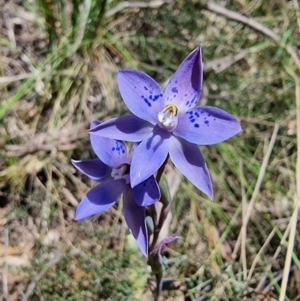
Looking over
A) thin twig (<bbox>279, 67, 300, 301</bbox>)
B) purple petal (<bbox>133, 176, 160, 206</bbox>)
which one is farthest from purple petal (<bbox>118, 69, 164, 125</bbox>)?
thin twig (<bbox>279, 67, 300, 301</bbox>)

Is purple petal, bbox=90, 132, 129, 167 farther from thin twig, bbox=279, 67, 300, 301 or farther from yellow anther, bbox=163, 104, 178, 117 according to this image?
thin twig, bbox=279, 67, 300, 301

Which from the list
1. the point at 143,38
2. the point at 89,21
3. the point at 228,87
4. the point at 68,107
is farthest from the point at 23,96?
the point at 228,87

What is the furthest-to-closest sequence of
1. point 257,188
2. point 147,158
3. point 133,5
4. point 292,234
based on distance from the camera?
point 133,5 < point 257,188 < point 292,234 < point 147,158

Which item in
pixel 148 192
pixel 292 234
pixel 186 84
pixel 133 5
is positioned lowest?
pixel 292 234

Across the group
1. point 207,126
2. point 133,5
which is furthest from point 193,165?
point 133,5

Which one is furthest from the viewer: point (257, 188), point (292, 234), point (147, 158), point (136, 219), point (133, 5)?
point (133, 5)

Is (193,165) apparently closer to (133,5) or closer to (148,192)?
(148,192)

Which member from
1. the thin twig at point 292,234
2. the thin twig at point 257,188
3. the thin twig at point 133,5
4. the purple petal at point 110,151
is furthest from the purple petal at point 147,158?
the thin twig at point 133,5

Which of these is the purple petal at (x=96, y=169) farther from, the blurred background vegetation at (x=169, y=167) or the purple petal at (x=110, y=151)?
the blurred background vegetation at (x=169, y=167)
